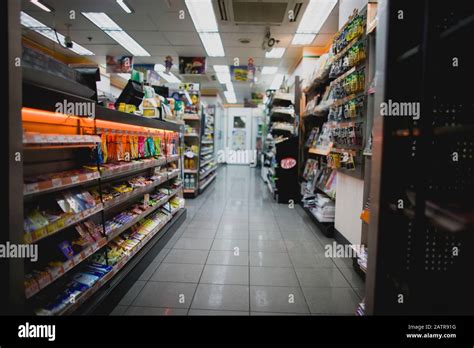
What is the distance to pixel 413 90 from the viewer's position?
1.46 metres

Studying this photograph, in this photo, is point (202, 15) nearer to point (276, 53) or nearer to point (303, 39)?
point (303, 39)

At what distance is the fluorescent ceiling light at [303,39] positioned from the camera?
6883 millimetres

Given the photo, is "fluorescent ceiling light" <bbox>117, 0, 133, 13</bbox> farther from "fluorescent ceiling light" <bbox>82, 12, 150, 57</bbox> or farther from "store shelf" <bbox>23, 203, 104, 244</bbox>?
"store shelf" <bbox>23, 203, 104, 244</bbox>

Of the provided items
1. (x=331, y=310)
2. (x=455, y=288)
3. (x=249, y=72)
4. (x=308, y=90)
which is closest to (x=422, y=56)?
(x=455, y=288)

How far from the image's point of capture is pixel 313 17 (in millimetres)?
5922

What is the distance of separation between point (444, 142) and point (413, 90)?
13.0 inches

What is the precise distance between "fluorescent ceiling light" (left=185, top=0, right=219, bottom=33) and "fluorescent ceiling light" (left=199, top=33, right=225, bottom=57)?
0.33 m

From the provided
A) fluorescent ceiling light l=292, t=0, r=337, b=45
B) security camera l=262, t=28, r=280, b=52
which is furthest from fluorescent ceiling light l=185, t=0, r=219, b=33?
fluorescent ceiling light l=292, t=0, r=337, b=45

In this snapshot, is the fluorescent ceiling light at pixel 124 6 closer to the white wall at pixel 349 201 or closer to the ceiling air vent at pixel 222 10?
the ceiling air vent at pixel 222 10

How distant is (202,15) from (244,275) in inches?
201

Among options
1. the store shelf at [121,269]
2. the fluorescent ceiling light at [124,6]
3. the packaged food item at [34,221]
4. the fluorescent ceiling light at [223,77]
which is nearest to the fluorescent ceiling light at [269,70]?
the fluorescent ceiling light at [223,77]

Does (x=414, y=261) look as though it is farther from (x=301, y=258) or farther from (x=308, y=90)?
(x=308, y=90)

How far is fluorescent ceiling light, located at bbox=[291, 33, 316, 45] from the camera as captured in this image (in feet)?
22.6

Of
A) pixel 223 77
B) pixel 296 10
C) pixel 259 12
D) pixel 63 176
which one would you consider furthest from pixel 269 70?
pixel 63 176
